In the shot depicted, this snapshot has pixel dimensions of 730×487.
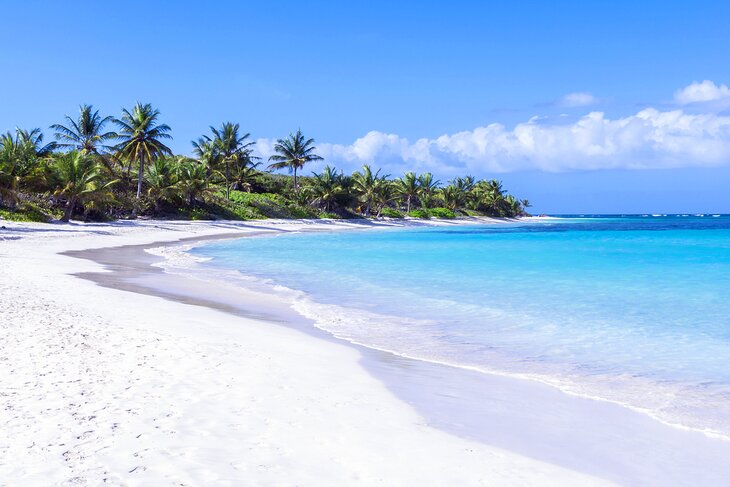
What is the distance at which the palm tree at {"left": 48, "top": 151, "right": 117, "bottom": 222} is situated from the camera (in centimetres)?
3656

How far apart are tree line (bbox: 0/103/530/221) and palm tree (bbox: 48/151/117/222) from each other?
0.21 feet

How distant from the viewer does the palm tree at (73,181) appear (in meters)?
36.6

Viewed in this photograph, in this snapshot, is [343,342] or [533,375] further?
[343,342]

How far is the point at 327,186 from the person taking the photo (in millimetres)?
66875

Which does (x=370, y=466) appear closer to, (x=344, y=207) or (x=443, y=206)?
(x=344, y=207)

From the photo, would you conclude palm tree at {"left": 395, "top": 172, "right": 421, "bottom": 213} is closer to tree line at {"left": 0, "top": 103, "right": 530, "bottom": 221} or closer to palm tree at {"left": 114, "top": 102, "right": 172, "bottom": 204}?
tree line at {"left": 0, "top": 103, "right": 530, "bottom": 221}

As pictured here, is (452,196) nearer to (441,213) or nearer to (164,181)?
→ (441,213)

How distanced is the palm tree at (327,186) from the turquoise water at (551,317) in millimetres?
42441

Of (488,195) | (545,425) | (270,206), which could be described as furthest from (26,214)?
(488,195)

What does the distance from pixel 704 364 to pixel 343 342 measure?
5212 mm

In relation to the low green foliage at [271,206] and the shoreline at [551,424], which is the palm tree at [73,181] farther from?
the shoreline at [551,424]

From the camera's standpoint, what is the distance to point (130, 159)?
4950 centimetres

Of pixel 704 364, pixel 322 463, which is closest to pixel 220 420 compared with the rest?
pixel 322 463

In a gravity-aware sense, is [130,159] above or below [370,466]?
above
